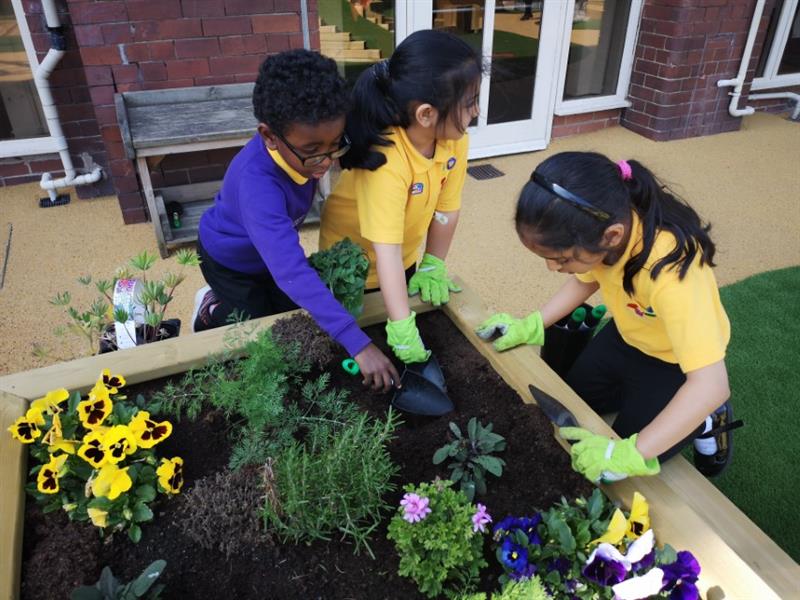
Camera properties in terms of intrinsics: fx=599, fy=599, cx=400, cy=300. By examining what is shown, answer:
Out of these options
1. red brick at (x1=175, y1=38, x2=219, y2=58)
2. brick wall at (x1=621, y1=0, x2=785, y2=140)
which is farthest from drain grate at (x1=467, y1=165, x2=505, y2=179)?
red brick at (x1=175, y1=38, x2=219, y2=58)

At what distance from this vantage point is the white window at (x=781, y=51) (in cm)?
551

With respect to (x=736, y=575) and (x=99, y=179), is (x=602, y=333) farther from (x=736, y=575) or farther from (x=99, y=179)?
(x=99, y=179)

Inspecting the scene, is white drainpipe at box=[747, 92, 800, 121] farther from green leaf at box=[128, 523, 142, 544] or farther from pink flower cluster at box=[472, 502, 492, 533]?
green leaf at box=[128, 523, 142, 544]

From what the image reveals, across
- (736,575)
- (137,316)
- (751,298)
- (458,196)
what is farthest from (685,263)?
(751,298)

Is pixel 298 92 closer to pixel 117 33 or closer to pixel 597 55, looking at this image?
pixel 117 33

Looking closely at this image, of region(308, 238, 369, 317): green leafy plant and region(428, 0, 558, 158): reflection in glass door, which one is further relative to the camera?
region(428, 0, 558, 158): reflection in glass door

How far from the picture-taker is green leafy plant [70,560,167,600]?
96 centimetres

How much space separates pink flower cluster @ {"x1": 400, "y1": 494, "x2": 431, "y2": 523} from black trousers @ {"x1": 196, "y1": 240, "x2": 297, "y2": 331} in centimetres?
92

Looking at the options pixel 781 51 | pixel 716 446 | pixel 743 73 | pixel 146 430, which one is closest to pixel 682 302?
pixel 716 446

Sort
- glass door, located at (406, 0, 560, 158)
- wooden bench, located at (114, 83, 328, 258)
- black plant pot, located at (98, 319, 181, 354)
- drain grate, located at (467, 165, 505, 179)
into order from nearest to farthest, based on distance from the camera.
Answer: black plant pot, located at (98, 319, 181, 354) → wooden bench, located at (114, 83, 328, 258) → glass door, located at (406, 0, 560, 158) → drain grate, located at (467, 165, 505, 179)

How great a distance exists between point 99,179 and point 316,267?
3225 mm

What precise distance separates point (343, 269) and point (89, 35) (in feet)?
8.93

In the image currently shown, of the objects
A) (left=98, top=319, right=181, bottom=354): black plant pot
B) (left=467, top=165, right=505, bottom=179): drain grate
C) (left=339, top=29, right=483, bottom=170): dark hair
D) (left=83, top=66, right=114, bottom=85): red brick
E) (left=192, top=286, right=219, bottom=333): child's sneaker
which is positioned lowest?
(left=467, top=165, right=505, bottom=179): drain grate

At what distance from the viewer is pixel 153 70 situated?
3459 millimetres
